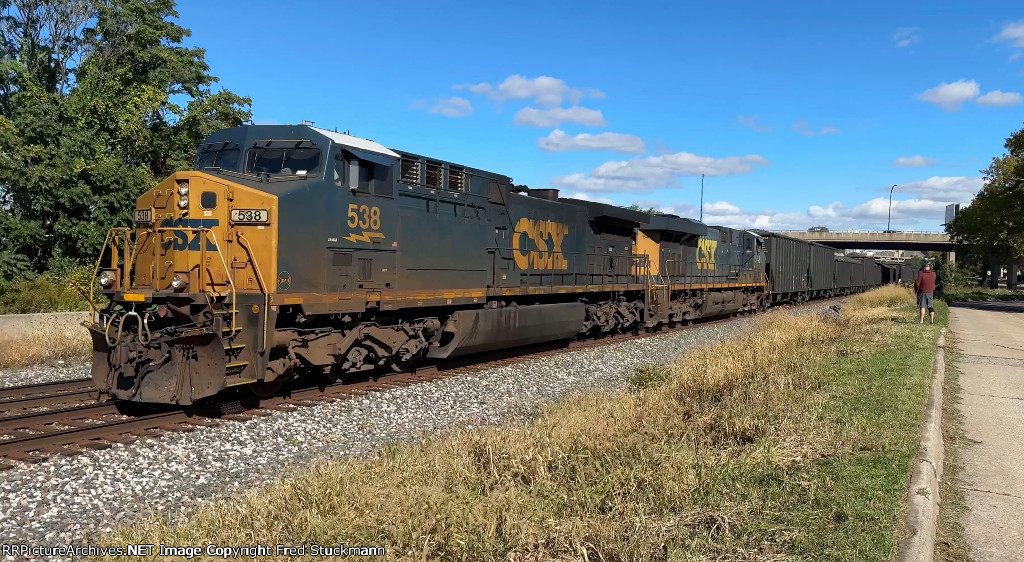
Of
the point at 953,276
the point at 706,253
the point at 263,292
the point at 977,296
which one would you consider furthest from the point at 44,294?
the point at 953,276

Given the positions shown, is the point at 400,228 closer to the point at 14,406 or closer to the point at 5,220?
the point at 14,406

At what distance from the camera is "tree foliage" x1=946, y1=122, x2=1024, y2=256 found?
94.7ft

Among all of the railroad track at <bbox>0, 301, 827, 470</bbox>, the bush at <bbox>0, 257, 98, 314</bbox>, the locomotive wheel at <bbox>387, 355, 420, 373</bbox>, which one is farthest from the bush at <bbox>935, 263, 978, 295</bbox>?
the bush at <bbox>0, 257, 98, 314</bbox>

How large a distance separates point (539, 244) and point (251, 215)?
7068 millimetres

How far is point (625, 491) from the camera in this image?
4801mm

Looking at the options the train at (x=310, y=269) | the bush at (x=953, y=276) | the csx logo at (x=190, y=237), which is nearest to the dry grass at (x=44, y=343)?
the train at (x=310, y=269)

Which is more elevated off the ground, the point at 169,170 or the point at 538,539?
the point at 169,170

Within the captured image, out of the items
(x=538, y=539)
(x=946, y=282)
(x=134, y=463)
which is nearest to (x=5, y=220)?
(x=134, y=463)

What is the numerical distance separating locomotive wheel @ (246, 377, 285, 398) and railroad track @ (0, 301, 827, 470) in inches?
3.6

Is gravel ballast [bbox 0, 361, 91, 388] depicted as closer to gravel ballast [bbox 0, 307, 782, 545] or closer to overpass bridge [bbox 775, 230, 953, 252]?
gravel ballast [bbox 0, 307, 782, 545]

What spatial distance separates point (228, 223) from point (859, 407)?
7.59 meters

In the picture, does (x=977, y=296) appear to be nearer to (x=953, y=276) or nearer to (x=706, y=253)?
(x=953, y=276)

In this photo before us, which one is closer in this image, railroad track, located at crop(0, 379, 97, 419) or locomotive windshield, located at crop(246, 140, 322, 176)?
railroad track, located at crop(0, 379, 97, 419)

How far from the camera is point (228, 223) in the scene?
803 cm
